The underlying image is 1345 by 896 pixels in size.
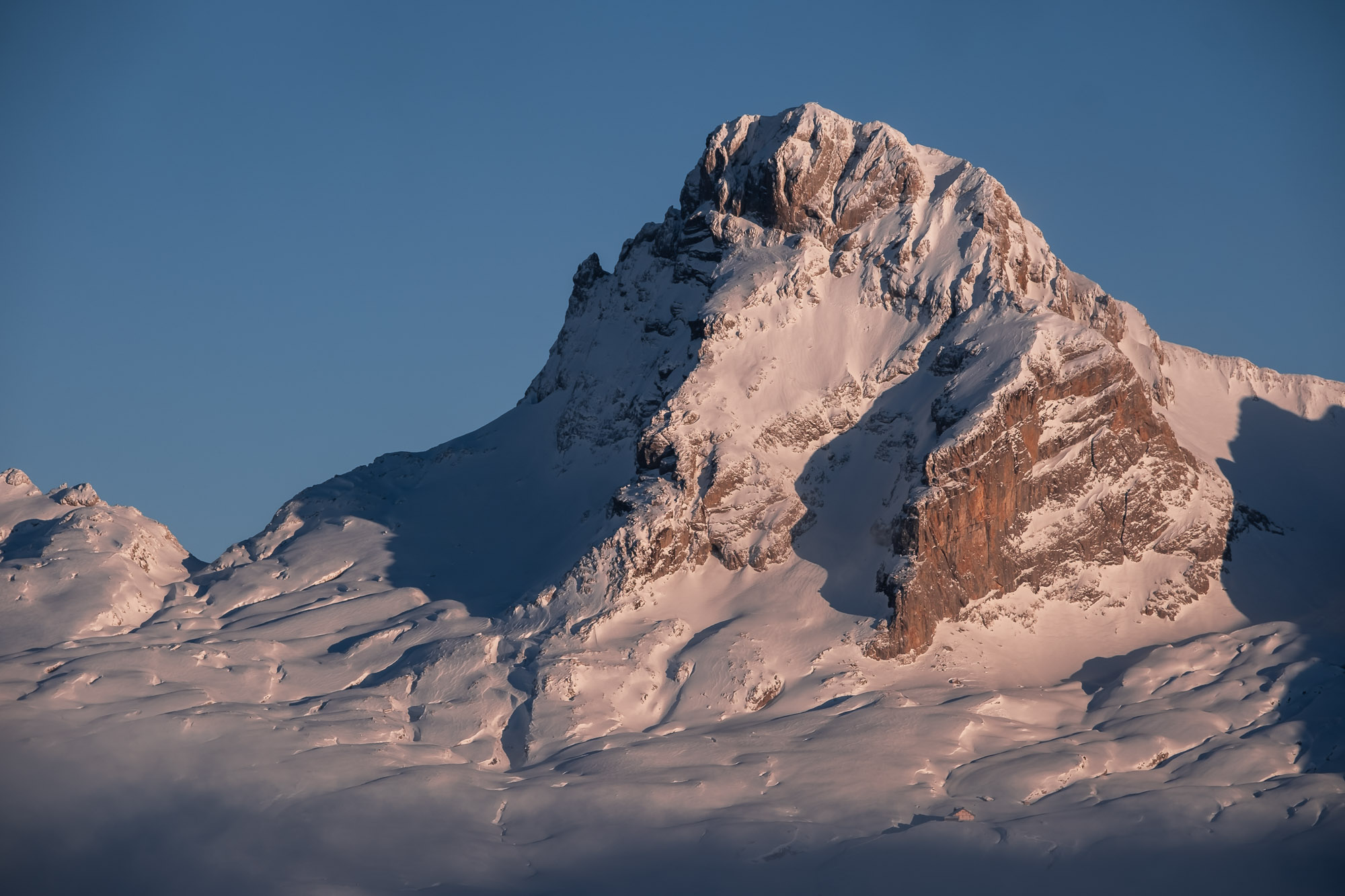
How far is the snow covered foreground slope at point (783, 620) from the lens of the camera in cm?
12231

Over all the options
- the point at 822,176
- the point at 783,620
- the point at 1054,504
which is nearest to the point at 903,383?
the point at 1054,504

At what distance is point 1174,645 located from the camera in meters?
151

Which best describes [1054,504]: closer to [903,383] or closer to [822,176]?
[903,383]

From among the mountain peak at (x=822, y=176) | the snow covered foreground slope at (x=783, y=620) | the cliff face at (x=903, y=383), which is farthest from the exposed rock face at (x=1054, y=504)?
the mountain peak at (x=822, y=176)

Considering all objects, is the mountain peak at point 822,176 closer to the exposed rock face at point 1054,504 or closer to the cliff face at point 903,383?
the cliff face at point 903,383

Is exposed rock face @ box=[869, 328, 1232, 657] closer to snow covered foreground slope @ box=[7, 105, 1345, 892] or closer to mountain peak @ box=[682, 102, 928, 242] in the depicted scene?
snow covered foreground slope @ box=[7, 105, 1345, 892]

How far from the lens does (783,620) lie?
508 ft

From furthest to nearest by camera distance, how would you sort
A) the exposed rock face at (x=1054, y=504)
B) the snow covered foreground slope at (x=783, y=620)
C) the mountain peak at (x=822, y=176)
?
the mountain peak at (x=822, y=176) < the exposed rock face at (x=1054, y=504) < the snow covered foreground slope at (x=783, y=620)

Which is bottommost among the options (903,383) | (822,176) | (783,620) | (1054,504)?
(783,620)

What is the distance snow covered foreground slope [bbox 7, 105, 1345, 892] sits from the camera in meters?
122

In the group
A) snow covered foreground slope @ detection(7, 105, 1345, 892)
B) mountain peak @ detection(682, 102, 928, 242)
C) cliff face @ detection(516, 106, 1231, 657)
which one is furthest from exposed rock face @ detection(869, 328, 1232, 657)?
mountain peak @ detection(682, 102, 928, 242)

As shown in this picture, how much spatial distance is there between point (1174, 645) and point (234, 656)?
9738cm

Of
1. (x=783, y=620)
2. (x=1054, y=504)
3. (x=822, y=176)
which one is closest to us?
(x=783, y=620)

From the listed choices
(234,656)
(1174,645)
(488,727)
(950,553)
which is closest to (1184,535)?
(1174,645)
